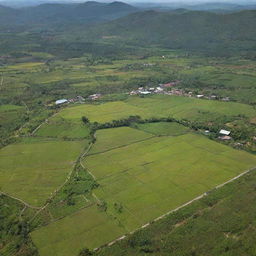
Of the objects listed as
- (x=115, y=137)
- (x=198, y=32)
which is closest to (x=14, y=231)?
(x=115, y=137)

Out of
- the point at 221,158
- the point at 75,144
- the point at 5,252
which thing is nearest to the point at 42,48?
the point at 75,144

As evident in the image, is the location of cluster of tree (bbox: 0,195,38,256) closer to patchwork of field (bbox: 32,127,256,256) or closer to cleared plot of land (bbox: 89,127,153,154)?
patchwork of field (bbox: 32,127,256,256)

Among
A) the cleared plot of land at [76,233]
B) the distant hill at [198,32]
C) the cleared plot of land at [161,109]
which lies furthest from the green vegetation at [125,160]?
the distant hill at [198,32]

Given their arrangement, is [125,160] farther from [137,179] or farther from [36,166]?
[36,166]

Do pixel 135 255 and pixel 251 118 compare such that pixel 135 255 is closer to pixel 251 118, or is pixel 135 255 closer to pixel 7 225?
pixel 7 225

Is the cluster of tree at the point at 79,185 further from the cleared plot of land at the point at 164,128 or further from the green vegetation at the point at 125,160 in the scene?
the cleared plot of land at the point at 164,128

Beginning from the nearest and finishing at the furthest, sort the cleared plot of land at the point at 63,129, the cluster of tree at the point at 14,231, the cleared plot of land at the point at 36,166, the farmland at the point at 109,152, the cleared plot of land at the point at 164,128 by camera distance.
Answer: the cluster of tree at the point at 14,231
the farmland at the point at 109,152
the cleared plot of land at the point at 36,166
the cleared plot of land at the point at 164,128
the cleared plot of land at the point at 63,129
